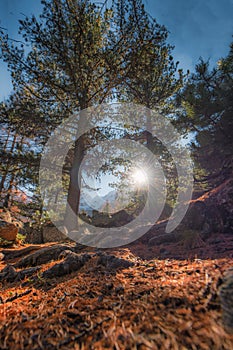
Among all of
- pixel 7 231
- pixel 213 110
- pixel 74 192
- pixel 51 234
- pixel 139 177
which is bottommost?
pixel 51 234

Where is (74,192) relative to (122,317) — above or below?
above

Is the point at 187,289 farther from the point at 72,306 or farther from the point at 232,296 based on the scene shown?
the point at 72,306

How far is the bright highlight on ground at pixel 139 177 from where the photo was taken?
9702 millimetres

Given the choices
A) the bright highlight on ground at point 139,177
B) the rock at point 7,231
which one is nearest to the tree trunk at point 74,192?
the rock at point 7,231

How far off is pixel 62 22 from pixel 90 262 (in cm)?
855

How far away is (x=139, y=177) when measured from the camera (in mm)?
10195

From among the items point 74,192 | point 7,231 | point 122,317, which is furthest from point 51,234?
point 122,317

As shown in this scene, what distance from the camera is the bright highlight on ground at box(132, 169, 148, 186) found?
970 centimetres

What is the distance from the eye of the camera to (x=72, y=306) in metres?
1.51

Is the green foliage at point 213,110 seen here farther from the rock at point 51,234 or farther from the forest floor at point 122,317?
the rock at point 51,234

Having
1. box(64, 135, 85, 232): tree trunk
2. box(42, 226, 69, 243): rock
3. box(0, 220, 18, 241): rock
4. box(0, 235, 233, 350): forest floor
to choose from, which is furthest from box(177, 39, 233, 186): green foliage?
box(0, 220, 18, 241): rock

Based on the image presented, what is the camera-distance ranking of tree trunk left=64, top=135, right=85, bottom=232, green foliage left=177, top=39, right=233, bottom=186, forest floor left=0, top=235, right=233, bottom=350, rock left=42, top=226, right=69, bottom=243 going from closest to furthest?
forest floor left=0, top=235, right=233, bottom=350
green foliage left=177, top=39, right=233, bottom=186
tree trunk left=64, top=135, right=85, bottom=232
rock left=42, top=226, right=69, bottom=243

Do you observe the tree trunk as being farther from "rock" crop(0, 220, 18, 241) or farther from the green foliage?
the green foliage

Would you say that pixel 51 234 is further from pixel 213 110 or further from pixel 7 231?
pixel 213 110
